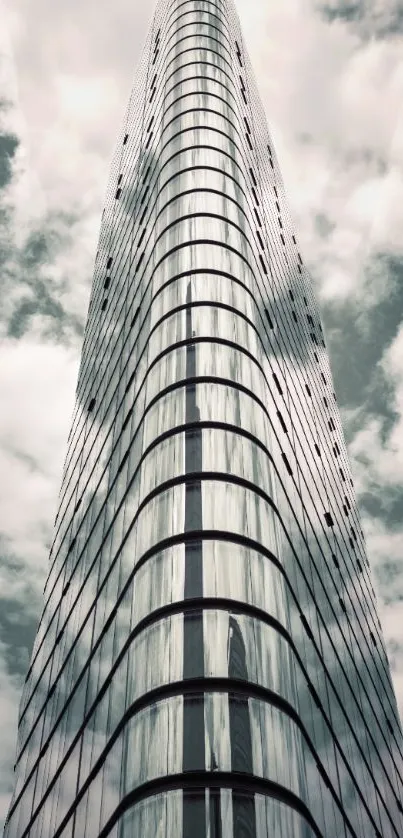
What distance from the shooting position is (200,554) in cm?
1983

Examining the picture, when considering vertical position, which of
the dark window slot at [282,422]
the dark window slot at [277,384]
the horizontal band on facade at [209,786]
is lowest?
the horizontal band on facade at [209,786]

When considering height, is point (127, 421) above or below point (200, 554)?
above

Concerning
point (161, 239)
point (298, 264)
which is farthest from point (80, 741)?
point (298, 264)

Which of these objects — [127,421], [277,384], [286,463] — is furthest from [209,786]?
[277,384]

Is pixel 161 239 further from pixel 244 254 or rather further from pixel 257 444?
pixel 257 444

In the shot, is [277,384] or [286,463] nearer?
[286,463]

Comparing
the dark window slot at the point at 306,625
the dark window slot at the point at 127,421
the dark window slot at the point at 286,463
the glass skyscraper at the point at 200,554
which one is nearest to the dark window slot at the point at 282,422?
the glass skyscraper at the point at 200,554

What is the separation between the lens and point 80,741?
82.0 feet

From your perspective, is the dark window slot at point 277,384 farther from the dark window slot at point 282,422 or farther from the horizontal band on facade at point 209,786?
the horizontal band on facade at point 209,786

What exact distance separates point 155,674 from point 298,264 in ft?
146

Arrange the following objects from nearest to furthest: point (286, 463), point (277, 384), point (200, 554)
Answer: point (200, 554) → point (286, 463) → point (277, 384)

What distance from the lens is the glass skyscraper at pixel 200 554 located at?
17.4 meters

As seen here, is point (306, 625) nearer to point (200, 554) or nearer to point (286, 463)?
point (286, 463)

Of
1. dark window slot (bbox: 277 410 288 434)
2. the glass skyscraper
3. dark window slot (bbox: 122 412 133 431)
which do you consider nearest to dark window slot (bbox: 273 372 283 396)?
the glass skyscraper
